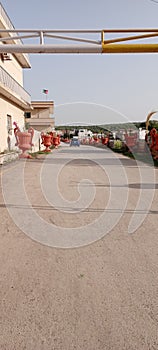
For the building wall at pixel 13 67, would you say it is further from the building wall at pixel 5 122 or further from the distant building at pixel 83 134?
the distant building at pixel 83 134

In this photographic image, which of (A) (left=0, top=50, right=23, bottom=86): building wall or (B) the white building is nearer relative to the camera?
(B) the white building

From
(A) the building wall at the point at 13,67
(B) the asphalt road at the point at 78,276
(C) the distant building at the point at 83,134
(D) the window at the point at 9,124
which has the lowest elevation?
(B) the asphalt road at the point at 78,276

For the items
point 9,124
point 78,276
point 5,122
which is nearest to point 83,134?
point 9,124

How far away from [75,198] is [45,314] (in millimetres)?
4258

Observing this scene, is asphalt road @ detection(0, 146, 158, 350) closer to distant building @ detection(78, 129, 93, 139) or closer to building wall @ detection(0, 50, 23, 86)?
building wall @ detection(0, 50, 23, 86)

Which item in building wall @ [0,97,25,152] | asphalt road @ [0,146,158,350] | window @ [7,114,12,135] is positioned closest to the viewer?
asphalt road @ [0,146,158,350]

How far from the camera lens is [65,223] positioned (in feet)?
15.1

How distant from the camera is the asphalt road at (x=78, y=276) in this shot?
2.09 m

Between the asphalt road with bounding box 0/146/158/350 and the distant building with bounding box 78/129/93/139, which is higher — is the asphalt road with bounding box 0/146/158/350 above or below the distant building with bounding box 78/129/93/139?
below

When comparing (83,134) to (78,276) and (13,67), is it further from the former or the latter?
(78,276)

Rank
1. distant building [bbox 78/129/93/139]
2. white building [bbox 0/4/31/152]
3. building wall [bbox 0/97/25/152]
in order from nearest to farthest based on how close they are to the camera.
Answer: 1. white building [bbox 0/4/31/152]
2. building wall [bbox 0/97/25/152]
3. distant building [bbox 78/129/93/139]

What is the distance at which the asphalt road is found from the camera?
6.86 ft

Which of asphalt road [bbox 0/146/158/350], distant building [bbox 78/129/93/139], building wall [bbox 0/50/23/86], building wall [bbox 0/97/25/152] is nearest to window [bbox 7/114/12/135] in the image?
building wall [bbox 0/97/25/152]

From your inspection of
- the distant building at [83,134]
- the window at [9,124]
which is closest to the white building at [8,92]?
the window at [9,124]
